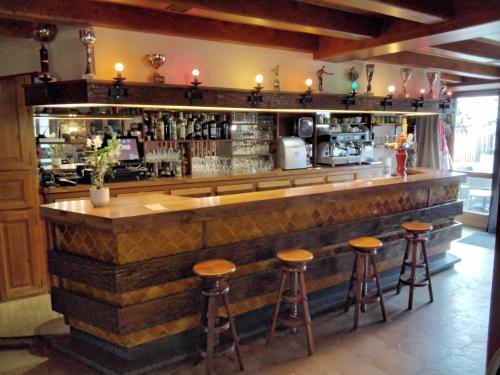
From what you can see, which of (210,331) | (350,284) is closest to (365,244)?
(350,284)

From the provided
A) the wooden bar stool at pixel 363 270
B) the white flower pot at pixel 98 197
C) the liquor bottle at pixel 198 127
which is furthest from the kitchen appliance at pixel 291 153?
the white flower pot at pixel 98 197

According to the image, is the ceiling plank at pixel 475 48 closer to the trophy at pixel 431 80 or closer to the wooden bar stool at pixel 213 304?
the trophy at pixel 431 80

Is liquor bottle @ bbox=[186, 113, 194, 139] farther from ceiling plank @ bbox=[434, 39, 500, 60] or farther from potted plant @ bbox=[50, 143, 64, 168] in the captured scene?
ceiling plank @ bbox=[434, 39, 500, 60]

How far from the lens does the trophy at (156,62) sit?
180 inches

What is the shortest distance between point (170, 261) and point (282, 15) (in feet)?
7.96

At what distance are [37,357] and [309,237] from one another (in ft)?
8.24

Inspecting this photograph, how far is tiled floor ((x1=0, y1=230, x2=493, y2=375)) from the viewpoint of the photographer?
3113mm

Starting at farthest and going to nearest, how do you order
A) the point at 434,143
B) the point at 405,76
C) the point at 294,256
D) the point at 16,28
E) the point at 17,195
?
the point at 434,143
the point at 405,76
the point at 17,195
the point at 16,28
the point at 294,256

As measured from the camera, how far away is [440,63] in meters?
6.23

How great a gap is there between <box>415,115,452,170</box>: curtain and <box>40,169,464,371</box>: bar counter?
4.63m

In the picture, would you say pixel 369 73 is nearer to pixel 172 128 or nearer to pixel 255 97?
pixel 255 97

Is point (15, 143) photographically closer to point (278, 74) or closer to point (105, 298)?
point (105, 298)

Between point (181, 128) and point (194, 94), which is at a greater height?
point (194, 94)

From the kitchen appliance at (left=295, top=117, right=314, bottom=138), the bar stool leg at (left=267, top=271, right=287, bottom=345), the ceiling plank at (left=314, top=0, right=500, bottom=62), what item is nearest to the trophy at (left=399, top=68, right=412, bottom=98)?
the kitchen appliance at (left=295, top=117, right=314, bottom=138)
